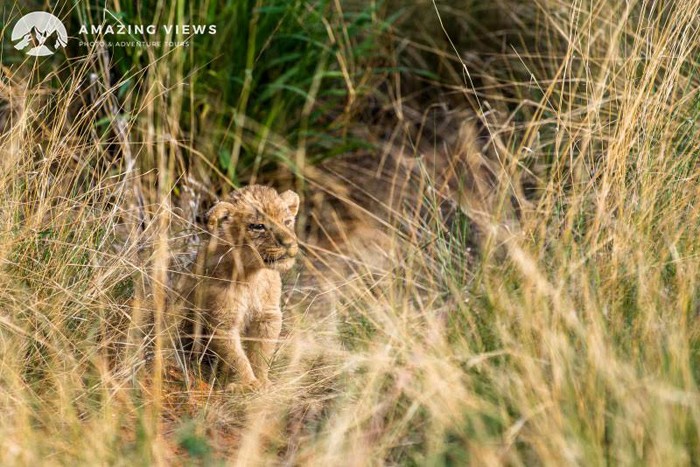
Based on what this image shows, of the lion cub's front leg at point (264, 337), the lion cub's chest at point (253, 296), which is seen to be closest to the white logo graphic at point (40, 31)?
the lion cub's chest at point (253, 296)

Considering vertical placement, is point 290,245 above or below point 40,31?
below

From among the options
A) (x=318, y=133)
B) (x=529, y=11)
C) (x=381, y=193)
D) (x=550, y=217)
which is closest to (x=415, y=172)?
(x=381, y=193)

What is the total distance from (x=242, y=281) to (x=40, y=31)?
78.6 inches

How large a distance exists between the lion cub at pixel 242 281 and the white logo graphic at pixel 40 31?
164 centimetres

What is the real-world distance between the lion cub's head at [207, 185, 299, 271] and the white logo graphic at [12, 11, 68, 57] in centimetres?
162

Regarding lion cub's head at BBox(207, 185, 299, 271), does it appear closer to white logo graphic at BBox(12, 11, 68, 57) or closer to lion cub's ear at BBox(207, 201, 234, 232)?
lion cub's ear at BBox(207, 201, 234, 232)

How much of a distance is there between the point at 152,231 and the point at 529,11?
3249 millimetres

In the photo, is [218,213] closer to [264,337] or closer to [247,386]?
[264,337]

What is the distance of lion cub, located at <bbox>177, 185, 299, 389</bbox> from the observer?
431 centimetres

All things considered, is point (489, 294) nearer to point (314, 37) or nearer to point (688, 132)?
point (688, 132)

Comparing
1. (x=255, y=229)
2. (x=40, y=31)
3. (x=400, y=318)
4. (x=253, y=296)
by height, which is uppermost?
(x=40, y=31)

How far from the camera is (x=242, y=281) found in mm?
4383

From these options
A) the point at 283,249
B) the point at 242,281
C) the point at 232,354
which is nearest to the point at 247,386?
Result: the point at 232,354

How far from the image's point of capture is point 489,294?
12.5ft
